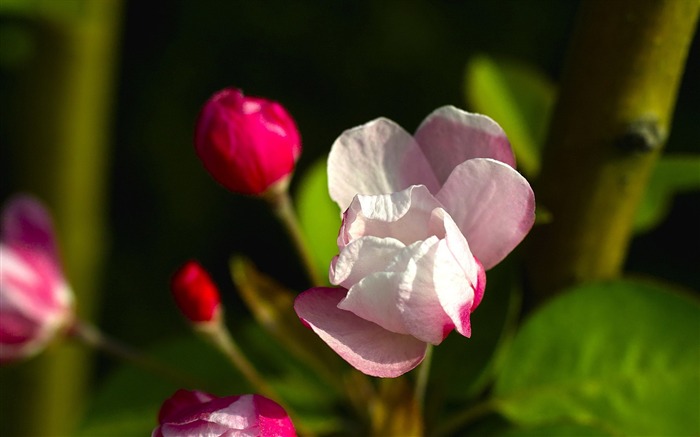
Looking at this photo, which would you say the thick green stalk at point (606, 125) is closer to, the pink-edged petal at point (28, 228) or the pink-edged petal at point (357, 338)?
the pink-edged petal at point (357, 338)

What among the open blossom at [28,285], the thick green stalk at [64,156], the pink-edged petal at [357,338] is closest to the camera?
the pink-edged petal at [357,338]

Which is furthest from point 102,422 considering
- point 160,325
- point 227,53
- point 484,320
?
point 227,53

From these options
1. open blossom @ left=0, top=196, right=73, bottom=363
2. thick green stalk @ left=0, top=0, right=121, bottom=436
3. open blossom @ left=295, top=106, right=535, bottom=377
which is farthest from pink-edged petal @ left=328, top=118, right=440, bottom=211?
thick green stalk @ left=0, top=0, right=121, bottom=436

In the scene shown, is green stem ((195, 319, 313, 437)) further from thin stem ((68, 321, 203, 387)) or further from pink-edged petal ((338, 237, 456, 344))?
pink-edged petal ((338, 237, 456, 344))

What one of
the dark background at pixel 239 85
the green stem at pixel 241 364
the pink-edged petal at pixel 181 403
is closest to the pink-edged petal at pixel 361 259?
the pink-edged petal at pixel 181 403

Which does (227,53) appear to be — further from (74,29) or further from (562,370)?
(562,370)

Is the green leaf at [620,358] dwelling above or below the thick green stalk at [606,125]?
below
